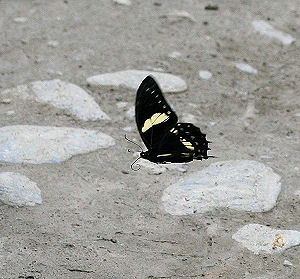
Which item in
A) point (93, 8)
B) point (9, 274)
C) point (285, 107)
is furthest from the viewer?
point (93, 8)

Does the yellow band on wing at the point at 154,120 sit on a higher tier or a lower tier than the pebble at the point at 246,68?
higher

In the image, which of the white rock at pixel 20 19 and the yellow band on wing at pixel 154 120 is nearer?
the yellow band on wing at pixel 154 120

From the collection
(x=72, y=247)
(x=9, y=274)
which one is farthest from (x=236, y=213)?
(x=9, y=274)

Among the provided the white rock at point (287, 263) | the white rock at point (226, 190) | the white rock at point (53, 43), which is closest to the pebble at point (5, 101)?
the white rock at point (53, 43)

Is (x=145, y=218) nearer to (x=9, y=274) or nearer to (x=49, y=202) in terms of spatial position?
(x=49, y=202)

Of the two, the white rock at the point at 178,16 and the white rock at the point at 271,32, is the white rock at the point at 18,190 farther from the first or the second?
the white rock at the point at 271,32

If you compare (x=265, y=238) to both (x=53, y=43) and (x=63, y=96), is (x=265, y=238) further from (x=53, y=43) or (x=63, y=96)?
(x=53, y=43)

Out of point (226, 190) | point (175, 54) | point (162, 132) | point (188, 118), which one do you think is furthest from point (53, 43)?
point (226, 190)
